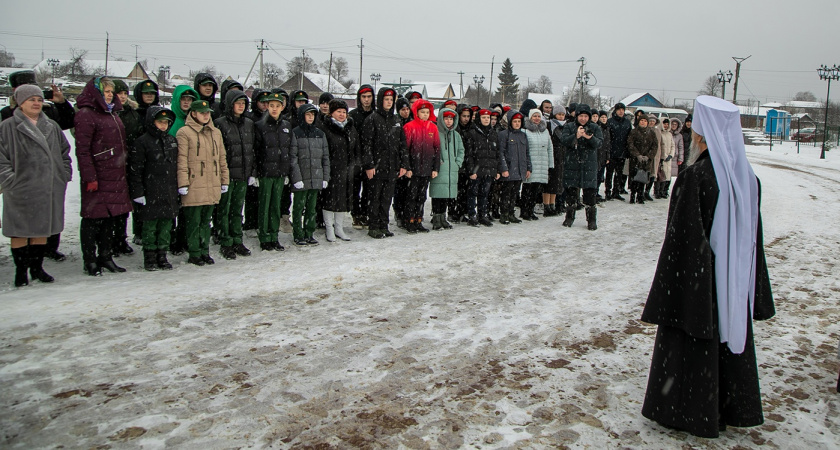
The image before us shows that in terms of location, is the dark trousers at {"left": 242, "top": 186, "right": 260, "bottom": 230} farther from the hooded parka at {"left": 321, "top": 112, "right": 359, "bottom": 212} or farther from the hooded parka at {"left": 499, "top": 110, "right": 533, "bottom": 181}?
the hooded parka at {"left": 499, "top": 110, "right": 533, "bottom": 181}

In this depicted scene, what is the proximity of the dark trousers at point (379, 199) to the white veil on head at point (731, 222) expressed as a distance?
590 cm

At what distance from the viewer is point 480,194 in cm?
1002

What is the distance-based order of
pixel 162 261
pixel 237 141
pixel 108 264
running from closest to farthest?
pixel 108 264 → pixel 162 261 → pixel 237 141

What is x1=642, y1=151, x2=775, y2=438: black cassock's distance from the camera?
3.20 meters

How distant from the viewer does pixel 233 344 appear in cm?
446

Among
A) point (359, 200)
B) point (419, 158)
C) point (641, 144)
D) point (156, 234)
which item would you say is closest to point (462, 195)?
point (419, 158)

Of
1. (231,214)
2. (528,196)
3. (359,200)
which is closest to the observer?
(231,214)

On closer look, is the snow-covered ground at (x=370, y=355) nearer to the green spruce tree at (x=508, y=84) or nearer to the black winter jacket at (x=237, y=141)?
the black winter jacket at (x=237, y=141)

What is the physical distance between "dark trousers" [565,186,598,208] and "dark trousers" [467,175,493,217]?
4.46 feet

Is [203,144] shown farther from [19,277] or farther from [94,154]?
[19,277]

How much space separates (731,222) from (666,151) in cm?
1130

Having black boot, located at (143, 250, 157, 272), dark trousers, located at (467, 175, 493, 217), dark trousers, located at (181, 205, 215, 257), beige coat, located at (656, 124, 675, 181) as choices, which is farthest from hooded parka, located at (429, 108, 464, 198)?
beige coat, located at (656, 124, 675, 181)

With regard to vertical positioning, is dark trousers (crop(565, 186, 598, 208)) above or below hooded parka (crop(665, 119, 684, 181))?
below

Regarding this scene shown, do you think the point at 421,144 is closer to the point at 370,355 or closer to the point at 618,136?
the point at 370,355
